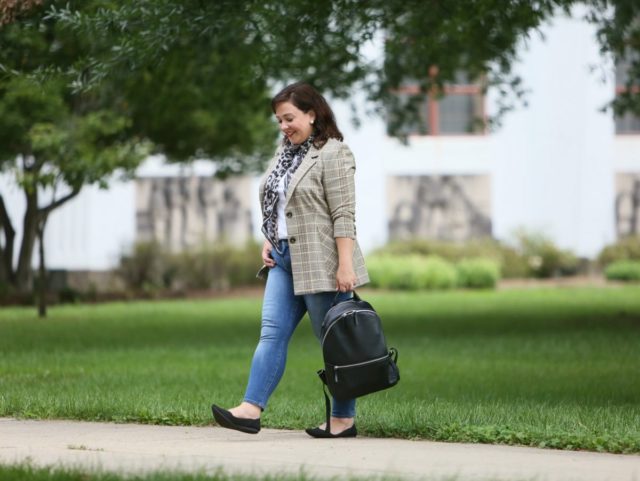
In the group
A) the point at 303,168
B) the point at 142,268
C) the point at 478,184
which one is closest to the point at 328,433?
the point at 303,168

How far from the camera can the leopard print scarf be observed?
8.43 meters

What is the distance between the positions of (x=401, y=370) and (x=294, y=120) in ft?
24.4

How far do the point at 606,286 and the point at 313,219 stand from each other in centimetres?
3069

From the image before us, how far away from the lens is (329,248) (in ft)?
27.4

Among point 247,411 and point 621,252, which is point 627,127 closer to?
point 621,252

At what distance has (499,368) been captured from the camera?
15.5m

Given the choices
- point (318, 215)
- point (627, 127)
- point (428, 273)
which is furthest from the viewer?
point (627, 127)

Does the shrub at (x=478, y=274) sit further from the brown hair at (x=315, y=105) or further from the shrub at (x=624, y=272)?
the brown hair at (x=315, y=105)

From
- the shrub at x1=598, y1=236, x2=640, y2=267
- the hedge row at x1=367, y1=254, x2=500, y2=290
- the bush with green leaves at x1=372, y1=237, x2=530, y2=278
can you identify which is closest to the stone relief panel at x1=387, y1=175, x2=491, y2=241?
the bush with green leaves at x1=372, y1=237, x2=530, y2=278

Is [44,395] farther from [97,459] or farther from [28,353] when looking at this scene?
[28,353]

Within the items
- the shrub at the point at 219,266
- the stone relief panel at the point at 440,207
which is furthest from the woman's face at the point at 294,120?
the stone relief panel at the point at 440,207

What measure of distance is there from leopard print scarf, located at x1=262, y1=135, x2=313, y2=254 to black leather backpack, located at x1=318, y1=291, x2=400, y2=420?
59cm

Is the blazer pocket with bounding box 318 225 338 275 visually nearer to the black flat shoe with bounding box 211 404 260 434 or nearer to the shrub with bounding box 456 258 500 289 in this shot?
the black flat shoe with bounding box 211 404 260 434

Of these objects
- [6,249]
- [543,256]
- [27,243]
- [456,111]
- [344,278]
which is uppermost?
[456,111]
